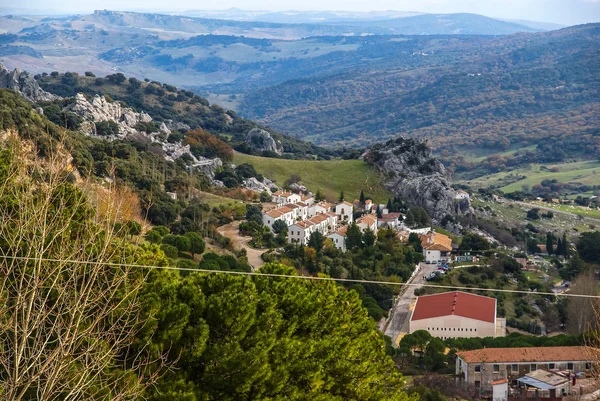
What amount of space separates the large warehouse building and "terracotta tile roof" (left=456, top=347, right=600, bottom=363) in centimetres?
563

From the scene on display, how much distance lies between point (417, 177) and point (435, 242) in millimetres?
22037

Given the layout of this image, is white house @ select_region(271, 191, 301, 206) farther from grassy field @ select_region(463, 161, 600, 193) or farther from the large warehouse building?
grassy field @ select_region(463, 161, 600, 193)

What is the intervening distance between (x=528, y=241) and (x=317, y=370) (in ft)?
165

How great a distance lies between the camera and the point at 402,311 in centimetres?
3838

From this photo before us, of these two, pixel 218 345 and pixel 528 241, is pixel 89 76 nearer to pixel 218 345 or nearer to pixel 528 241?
pixel 528 241

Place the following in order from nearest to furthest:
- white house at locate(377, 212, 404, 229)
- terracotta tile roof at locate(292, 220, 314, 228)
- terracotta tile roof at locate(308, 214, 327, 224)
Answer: terracotta tile roof at locate(292, 220, 314, 228), terracotta tile roof at locate(308, 214, 327, 224), white house at locate(377, 212, 404, 229)

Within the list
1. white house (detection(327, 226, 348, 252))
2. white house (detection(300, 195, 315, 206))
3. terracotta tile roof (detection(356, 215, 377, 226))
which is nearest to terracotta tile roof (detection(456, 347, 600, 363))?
white house (detection(327, 226, 348, 252))

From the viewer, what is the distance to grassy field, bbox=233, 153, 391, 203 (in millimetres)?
68750

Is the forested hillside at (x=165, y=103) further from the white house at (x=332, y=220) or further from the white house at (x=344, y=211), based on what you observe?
the white house at (x=332, y=220)

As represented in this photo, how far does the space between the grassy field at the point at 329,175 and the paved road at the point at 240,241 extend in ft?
73.5

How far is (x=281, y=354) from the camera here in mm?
13016

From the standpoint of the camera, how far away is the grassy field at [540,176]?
116 m

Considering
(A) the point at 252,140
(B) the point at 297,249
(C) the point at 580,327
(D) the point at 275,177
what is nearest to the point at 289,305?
(C) the point at 580,327

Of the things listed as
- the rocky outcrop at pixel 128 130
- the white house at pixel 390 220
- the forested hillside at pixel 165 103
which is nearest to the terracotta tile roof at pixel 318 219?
the white house at pixel 390 220
